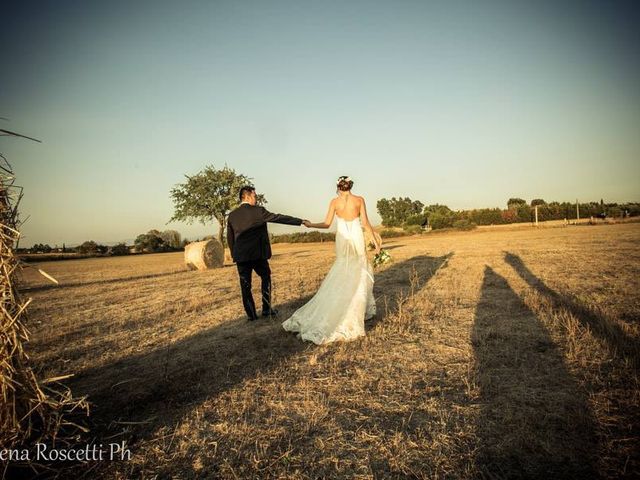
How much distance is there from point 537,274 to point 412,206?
75.4 meters

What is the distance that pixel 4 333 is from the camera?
9.39ft

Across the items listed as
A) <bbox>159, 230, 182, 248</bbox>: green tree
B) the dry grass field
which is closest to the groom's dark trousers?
the dry grass field

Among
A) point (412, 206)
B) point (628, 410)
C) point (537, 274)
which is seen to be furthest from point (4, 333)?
point (412, 206)

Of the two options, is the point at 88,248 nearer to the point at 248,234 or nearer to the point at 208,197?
the point at 208,197

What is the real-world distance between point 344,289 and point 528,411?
350cm

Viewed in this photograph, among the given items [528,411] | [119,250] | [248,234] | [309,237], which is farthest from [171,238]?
[528,411]

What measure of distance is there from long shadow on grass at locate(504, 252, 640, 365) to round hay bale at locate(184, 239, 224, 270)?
1709cm

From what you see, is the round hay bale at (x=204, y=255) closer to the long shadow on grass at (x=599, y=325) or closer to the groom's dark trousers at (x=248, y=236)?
the groom's dark trousers at (x=248, y=236)

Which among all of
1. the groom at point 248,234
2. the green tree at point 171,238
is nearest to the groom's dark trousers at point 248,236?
the groom at point 248,234

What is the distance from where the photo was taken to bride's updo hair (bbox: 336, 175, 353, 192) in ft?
21.4

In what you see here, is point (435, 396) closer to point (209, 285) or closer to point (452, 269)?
point (452, 269)

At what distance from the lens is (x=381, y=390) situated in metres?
3.91

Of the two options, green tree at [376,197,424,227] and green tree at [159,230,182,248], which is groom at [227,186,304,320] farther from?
green tree at [376,197,424,227]

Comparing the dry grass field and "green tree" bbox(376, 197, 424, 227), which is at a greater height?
"green tree" bbox(376, 197, 424, 227)
